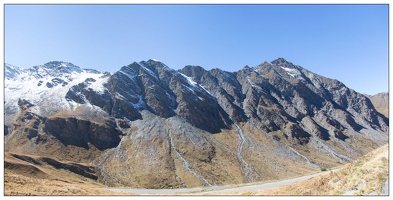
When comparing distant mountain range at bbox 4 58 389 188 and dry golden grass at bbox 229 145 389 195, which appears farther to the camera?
distant mountain range at bbox 4 58 389 188

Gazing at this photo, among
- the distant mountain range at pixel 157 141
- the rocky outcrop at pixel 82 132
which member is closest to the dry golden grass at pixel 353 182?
the distant mountain range at pixel 157 141

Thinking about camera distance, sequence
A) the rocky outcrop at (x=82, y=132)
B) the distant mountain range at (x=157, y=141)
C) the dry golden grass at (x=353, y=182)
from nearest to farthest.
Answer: the dry golden grass at (x=353, y=182) → the distant mountain range at (x=157, y=141) → the rocky outcrop at (x=82, y=132)

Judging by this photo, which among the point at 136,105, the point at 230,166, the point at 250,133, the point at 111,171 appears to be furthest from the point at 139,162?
the point at 250,133

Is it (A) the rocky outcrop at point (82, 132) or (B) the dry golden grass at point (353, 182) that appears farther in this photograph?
(A) the rocky outcrop at point (82, 132)

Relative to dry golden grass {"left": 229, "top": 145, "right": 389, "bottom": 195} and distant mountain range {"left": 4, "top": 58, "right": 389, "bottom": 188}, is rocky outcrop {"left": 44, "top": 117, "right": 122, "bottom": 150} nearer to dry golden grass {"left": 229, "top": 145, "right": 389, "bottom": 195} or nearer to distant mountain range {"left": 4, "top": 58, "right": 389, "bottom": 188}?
distant mountain range {"left": 4, "top": 58, "right": 389, "bottom": 188}

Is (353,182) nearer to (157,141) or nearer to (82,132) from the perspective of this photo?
(157,141)

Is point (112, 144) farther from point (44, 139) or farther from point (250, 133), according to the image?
point (250, 133)

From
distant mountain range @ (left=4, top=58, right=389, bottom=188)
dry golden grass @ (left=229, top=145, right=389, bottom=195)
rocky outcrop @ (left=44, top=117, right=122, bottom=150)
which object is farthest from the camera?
rocky outcrop @ (left=44, top=117, right=122, bottom=150)

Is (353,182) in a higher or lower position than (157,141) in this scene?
higher

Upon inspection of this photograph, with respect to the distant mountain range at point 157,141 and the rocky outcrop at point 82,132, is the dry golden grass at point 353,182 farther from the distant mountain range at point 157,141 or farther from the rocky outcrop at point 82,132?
the rocky outcrop at point 82,132

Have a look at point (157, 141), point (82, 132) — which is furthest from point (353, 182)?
point (82, 132)

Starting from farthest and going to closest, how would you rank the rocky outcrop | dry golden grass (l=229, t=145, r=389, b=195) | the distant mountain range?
1. the rocky outcrop
2. the distant mountain range
3. dry golden grass (l=229, t=145, r=389, b=195)

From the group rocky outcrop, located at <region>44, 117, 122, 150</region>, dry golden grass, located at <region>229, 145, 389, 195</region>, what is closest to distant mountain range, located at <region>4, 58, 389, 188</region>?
rocky outcrop, located at <region>44, 117, 122, 150</region>

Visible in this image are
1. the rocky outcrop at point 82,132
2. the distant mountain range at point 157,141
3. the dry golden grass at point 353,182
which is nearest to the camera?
the dry golden grass at point 353,182
